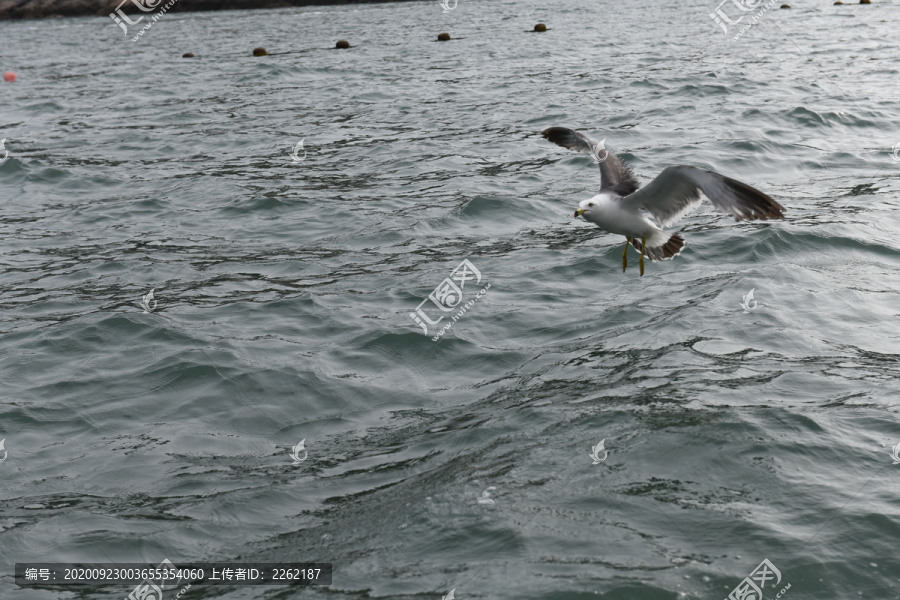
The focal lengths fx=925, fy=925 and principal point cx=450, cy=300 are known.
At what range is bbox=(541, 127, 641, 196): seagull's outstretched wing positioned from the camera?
801cm

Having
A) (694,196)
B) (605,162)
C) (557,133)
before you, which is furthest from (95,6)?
(694,196)

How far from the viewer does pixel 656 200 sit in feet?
24.9

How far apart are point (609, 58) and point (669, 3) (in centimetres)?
1411

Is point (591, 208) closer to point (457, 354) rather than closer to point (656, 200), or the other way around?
point (656, 200)

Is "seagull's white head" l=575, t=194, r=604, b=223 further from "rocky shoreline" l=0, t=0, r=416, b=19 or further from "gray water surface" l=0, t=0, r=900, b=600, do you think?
"rocky shoreline" l=0, t=0, r=416, b=19

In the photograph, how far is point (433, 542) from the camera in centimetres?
527

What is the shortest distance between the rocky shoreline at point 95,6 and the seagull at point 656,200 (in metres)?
41.4

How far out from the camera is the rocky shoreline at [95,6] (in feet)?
154

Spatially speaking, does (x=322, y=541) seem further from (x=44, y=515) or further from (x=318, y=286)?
(x=318, y=286)

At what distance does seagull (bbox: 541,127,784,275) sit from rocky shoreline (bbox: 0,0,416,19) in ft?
136

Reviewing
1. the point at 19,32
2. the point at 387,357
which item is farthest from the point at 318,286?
the point at 19,32

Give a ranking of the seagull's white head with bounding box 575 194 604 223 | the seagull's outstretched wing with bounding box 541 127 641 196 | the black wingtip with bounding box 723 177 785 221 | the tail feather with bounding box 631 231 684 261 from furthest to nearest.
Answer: the tail feather with bounding box 631 231 684 261
the seagull's outstretched wing with bounding box 541 127 641 196
the seagull's white head with bounding box 575 194 604 223
the black wingtip with bounding box 723 177 785 221

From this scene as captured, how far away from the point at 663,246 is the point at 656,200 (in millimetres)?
740

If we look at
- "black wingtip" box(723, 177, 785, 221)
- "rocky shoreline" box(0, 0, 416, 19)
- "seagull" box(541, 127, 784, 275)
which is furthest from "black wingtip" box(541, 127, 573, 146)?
"rocky shoreline" box(0, 0, 416, 19)
